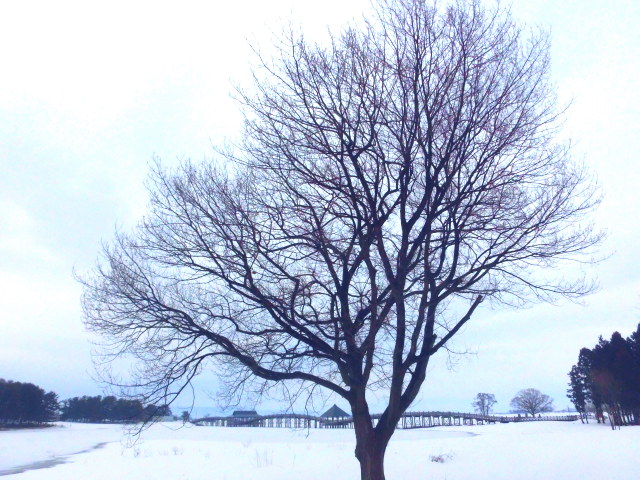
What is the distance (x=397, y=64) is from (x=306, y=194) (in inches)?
98.0

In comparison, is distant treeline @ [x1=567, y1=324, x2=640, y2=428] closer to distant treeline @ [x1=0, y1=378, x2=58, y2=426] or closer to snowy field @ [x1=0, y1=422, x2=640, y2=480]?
snowy field @ [x1=0, y1=422, x2=640, y2=480]

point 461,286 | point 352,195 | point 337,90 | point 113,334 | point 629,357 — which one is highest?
point 629,357

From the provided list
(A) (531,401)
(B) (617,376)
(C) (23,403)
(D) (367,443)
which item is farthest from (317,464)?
(A) (531,401)

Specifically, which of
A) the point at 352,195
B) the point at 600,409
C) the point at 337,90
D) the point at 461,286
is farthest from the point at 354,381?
the point at 600,409

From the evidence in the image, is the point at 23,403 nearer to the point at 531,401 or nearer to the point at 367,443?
the point at 367,443

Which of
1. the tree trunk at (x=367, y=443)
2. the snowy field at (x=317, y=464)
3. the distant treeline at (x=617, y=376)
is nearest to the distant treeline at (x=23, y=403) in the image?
the snowy field at (x=317, y=464)

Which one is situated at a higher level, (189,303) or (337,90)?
(337,90)

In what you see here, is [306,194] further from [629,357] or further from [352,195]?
[629,357]

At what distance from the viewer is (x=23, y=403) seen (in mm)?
32062

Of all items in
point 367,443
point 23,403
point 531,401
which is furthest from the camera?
point 531,401

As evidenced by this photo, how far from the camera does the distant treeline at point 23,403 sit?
31656 mm

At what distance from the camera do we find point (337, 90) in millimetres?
9383

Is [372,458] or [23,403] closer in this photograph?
A: [372,458]

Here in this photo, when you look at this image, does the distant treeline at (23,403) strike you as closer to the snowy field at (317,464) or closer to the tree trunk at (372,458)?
the snowy field at (317,464)
